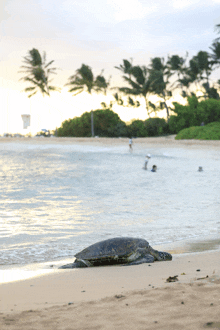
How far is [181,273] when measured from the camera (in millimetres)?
4797

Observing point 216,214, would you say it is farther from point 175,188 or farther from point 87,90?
point 87,90

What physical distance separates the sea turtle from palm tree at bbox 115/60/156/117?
4720cm

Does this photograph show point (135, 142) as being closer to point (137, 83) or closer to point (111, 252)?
point (137, 83)

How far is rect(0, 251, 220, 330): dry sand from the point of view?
10.5 ft

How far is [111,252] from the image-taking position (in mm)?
5387

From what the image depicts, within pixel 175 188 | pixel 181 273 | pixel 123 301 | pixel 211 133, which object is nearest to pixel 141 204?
pixel 175 188

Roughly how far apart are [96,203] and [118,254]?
8475 millimetres

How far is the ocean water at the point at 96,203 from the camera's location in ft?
25.9

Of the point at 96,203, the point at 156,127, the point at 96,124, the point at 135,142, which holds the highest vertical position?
the point at 96,124

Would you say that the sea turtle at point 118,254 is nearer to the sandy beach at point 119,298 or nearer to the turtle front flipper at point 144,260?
the turtle front flipper at point 144,260

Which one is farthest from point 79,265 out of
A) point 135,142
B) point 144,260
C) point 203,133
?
point 135,142

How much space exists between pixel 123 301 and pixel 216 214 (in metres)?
8.27

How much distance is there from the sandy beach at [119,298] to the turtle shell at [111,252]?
0.13m

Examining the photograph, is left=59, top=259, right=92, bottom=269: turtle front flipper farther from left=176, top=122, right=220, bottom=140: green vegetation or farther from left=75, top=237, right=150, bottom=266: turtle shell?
left=176, top=122, right=220, bottom=140: green vegetation
